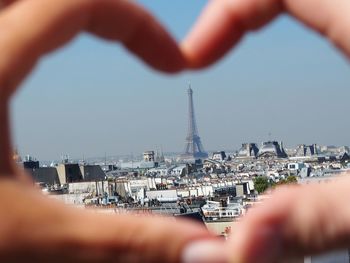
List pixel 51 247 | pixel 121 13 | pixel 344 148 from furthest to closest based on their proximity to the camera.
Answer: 1. pixel 344 148
2. pixel 121 13
3. pixel 51 247

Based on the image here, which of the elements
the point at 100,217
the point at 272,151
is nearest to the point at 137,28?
the point at 100,217

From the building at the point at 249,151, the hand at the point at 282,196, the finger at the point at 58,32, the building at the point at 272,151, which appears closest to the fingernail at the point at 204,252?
the hand at the point at 282,196

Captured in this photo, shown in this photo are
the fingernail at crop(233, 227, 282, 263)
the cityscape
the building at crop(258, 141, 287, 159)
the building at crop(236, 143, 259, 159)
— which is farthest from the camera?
the building at crop(236, 143, 259, 159)

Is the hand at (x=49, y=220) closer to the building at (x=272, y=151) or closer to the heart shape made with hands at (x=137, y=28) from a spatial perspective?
the heart shape made with hands at (x=137, y=28)

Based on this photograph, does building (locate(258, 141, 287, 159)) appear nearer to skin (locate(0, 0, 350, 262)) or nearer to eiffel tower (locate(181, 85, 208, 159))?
eiffel tower (locate(181, 85, 208, 159))

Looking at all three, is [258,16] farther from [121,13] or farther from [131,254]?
[131,254]

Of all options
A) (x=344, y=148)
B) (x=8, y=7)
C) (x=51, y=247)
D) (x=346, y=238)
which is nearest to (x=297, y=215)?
(x=346, y=238)

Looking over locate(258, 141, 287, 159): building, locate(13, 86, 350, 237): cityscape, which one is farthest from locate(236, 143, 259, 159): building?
locate(258, 141, 287, 159): building
